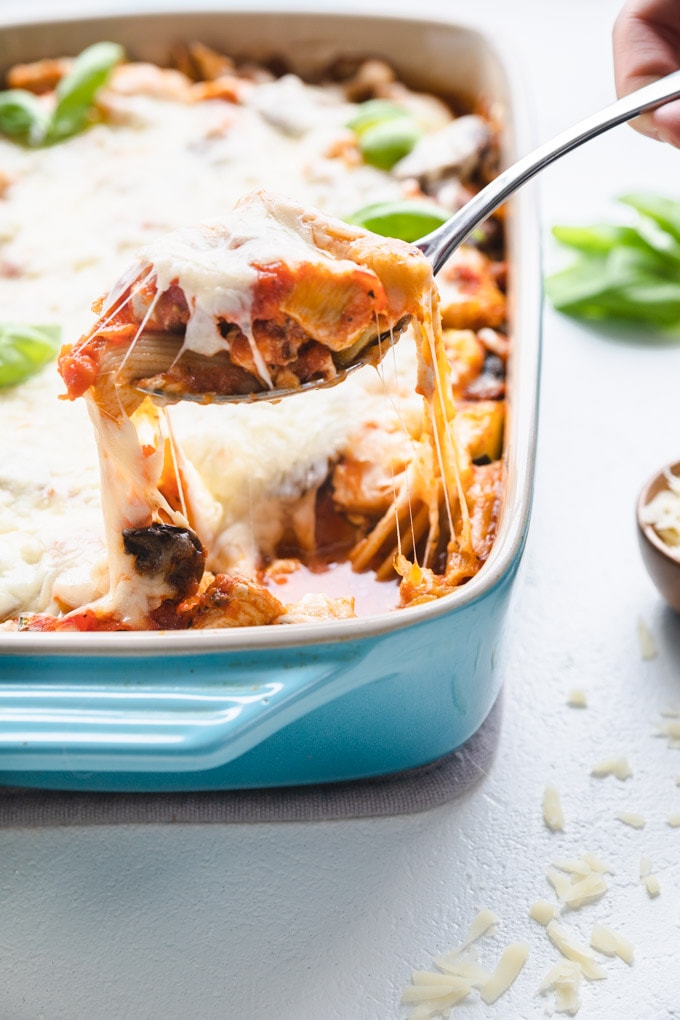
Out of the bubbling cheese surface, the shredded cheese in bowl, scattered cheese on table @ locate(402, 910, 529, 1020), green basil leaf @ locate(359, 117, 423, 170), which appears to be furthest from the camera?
green basil leaf @ locate(359, 117, 423, 170)

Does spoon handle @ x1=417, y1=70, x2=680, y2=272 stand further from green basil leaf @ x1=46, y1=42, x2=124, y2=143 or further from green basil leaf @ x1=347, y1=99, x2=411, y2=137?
green basil leaf @ x1=46, y1=42, x2=124, y2=143

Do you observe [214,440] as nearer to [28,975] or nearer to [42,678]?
[42,678]

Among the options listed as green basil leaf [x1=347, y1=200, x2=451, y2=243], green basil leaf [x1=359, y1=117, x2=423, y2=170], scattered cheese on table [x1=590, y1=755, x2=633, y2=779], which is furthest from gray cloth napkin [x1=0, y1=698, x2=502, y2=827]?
green basil leaf [x1=359, y1=117, x2=423, y2=170]

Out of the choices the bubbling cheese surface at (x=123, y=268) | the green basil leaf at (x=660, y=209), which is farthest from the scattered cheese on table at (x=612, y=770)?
the green basil leaf at (x=660, y=209)

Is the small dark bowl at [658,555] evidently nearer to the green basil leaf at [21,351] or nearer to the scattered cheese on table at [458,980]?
the scattered cheese on table at [458,980]

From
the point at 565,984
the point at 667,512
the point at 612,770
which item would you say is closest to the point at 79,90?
the point at 667,512

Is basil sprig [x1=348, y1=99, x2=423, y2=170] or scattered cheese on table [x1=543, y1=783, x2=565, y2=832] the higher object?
basil sprig [x1=348, y1=99, x2=423, y2=170]

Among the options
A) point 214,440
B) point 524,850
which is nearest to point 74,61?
point 214,440

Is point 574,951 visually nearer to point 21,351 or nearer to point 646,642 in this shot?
point 646,642
